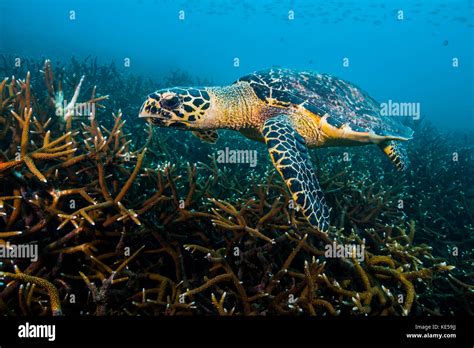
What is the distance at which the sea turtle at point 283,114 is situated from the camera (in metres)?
3.42

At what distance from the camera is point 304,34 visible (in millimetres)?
97688

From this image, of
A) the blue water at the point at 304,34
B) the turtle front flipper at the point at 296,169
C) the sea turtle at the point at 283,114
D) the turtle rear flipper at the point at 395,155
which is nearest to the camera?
the turtle front flipper at the point at 296,169

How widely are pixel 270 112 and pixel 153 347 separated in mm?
3105

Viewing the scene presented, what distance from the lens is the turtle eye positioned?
348 centimetres

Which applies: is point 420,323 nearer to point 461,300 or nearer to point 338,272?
point 338,272

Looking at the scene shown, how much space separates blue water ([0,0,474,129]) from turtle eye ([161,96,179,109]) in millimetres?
46420

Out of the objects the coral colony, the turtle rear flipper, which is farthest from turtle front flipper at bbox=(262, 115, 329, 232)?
the turtle rear flipper

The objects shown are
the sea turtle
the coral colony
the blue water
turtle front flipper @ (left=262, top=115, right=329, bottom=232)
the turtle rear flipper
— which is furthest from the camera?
the blue water

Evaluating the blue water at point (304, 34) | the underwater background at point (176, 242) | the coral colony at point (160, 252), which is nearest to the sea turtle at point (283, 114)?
the underwater background at point (176, 242)

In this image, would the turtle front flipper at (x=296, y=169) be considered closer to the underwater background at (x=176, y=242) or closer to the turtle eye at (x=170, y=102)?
the underwater background at (x=176, y=242)

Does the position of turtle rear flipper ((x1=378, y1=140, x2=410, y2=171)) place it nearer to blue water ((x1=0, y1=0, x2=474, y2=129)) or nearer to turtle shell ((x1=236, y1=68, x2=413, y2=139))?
turtle shell ((x1=236, y1=68, x2=413, y2=139))

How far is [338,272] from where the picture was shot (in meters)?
2.54

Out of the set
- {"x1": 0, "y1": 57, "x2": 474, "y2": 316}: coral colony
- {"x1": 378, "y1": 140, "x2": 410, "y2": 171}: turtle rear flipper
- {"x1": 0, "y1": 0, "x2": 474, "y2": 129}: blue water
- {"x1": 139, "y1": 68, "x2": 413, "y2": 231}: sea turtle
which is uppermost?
{"x1": 0, "y1": 0, "x2": 474, "y2": 129}: blue water

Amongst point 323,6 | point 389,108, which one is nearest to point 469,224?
point 389,108
